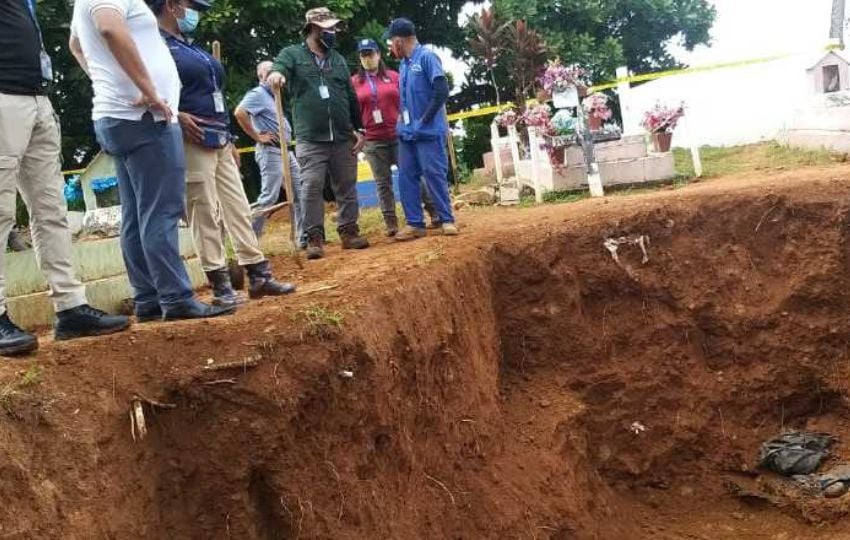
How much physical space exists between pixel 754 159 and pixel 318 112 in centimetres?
623

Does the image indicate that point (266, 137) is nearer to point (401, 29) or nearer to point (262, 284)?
point (401, 29)

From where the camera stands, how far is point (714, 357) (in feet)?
23.5

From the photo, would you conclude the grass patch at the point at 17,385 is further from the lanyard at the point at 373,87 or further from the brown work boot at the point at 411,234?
the lanyard at the point at 373,87

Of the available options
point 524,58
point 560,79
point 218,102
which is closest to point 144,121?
point 218,102

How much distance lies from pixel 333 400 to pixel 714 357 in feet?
14.0

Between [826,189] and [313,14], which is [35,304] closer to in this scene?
[313,14]

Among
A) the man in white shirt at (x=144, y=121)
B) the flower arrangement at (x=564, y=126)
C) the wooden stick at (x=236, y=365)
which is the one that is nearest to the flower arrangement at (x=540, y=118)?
the flower arrangement at (x=564, y=126)

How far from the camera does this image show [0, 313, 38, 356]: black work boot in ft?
11.7

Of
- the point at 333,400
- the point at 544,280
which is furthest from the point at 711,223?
the point at 333,400

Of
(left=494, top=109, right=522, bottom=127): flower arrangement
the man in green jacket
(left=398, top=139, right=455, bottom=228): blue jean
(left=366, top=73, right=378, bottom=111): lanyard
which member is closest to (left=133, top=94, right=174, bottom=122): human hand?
the man in green jacket

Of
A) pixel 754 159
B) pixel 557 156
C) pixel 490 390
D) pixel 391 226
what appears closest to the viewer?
pixel 490 390

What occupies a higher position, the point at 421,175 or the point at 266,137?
the point at 266,137

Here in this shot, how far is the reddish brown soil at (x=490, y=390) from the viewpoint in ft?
11.9

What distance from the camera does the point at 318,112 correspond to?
643cm
